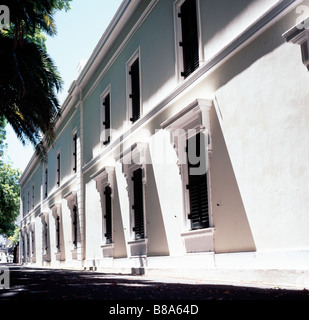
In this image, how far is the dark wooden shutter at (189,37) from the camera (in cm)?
1019

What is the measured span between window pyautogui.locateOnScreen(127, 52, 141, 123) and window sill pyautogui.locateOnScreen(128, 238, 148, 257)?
357 centimetres

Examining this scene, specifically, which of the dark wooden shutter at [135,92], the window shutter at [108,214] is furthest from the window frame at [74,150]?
the dark wooden shutter at [135,92]

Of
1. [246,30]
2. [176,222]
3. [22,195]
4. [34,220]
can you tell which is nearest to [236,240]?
[176,222]

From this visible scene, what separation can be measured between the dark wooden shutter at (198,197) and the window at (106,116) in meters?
6.66

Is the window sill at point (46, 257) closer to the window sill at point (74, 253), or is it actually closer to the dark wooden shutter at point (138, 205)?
the window sill at point (74, 253)

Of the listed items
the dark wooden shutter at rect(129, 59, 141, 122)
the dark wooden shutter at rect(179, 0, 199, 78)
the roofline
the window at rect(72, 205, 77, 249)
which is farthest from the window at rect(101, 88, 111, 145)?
the dark wooden shutter at rect(179, 0, 199, 78)

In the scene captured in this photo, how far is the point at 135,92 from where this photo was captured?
45.0 feet

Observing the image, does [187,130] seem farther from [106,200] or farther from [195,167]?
[106,200]

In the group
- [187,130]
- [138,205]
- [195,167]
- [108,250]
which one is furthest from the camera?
[108,250]

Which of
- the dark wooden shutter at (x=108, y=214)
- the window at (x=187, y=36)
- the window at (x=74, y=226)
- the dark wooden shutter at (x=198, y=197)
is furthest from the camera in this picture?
the window at (x=74, y=226)

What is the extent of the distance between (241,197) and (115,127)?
8.02 meters

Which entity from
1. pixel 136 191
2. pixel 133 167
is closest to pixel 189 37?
pixel 133 167

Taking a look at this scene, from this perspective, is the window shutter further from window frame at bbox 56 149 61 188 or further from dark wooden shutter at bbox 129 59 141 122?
window frame at bbox 56 149 61 188

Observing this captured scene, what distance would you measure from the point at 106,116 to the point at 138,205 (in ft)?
15.9
